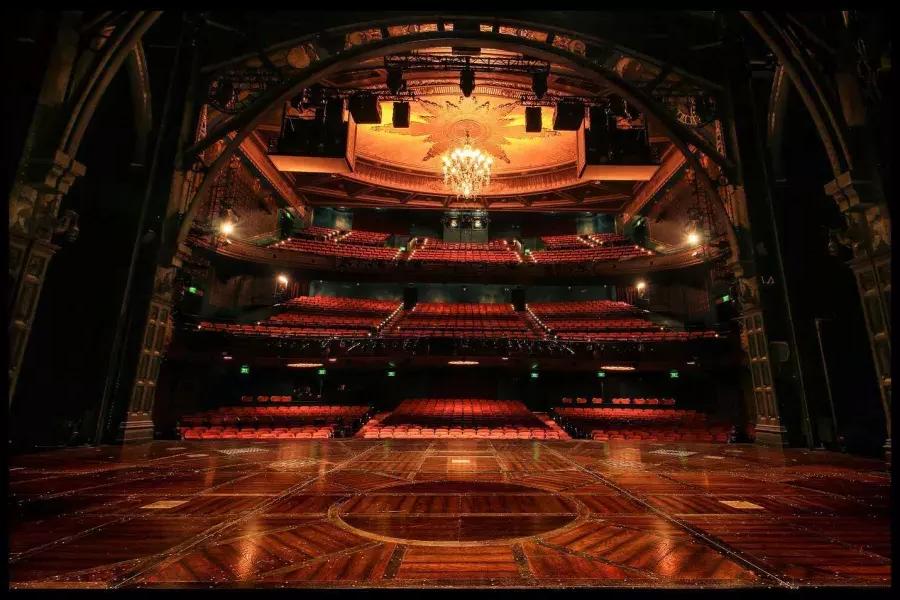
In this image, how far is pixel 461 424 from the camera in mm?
8859

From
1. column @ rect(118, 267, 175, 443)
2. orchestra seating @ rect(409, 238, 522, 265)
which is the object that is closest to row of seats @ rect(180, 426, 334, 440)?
column @ rect(118, 267, 175, 443)

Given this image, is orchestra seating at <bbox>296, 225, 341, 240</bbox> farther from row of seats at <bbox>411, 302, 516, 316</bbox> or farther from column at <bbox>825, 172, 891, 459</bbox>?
column at <bbox>825, 172, 891, 459</bbox>

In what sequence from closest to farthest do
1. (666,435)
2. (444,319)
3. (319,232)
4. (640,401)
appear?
(666,435) < (640,401) < (444,319) < (319,232)

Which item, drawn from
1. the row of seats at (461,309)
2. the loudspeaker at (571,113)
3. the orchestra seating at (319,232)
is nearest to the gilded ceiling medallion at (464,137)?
the loudspeaker at (571,113)

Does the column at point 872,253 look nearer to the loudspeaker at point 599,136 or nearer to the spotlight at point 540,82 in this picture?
the spotlight at point 540,82

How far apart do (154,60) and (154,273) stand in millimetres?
3788

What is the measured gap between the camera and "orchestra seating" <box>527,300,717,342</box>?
37.8 feet

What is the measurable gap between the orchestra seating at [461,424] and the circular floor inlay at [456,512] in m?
4.12

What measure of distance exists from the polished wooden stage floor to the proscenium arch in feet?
15.1

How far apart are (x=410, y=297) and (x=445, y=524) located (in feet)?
50.1

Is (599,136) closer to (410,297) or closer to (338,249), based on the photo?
(410,297)

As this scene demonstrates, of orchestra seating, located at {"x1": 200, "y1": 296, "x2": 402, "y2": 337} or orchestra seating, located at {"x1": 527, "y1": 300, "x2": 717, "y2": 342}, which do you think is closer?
orchestra seating, located at {"x1": 527, "y1": 300, "x2": 717, "y2": 342}

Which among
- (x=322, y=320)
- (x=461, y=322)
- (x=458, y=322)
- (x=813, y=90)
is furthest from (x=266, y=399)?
(x=813, y=90)

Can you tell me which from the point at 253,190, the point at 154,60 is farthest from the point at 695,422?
the point at 253,190
